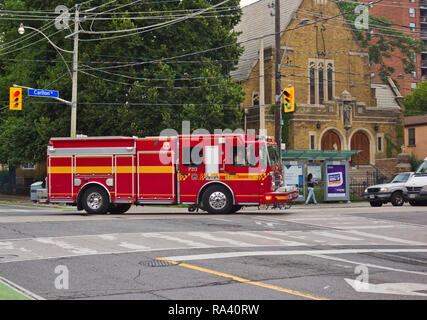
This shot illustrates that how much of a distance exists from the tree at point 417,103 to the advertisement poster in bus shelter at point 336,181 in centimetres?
5105

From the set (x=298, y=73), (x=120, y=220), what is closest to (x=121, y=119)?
(x=120, y=220)

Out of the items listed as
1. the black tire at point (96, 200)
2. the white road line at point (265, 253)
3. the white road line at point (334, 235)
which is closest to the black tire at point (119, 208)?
the black tire at point (96, 200)

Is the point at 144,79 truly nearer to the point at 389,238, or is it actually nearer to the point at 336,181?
the point at 336,181

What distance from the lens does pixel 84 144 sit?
71.1ft

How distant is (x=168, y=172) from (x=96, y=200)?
2.95 meters

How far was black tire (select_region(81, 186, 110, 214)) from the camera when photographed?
21.4 meters

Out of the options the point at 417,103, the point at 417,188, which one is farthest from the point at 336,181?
the point at 417,103

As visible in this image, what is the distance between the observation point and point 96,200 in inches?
846

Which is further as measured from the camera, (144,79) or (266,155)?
(144,79)

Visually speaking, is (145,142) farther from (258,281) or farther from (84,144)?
(258,281)

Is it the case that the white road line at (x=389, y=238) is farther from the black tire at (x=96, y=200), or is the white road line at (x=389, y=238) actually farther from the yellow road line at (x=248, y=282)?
the black tire at (x=96, y=200)

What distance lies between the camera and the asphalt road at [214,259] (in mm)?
7832

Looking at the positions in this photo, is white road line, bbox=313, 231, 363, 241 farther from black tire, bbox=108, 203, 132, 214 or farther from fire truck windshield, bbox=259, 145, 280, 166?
black tire, bbox=108, 203, 132, 214

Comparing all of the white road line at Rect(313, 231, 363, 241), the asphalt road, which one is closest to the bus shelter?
the asphalt road
